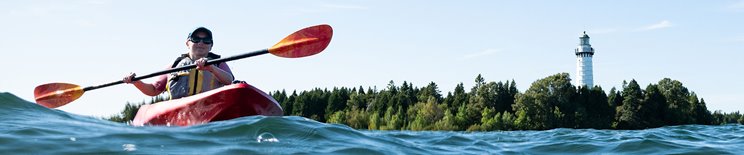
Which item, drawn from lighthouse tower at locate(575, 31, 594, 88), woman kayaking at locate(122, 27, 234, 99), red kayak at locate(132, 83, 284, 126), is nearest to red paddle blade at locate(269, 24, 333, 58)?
woman kayaking at locate(122, 27, 234, 99)

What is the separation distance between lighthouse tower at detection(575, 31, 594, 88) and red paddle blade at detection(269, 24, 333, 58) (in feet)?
245

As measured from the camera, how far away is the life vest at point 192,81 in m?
8.52

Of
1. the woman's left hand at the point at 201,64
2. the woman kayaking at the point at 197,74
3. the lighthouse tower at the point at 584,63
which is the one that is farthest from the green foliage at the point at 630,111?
the woman's left hand at the point at 201,64

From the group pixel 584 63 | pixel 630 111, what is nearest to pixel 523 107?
pixel 630 111

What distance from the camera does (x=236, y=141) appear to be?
233 inches

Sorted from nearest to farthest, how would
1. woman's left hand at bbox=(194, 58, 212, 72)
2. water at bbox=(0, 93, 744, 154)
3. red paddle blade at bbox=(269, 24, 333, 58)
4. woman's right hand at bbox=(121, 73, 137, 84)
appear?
1. water at bbox=(0, 93, 744, 154)
2. woman's left hand at bbox=(194, 58, 212, 72)
3. red paddle blade at bbox=(269, 24, 333, 58)
4. woman's right hand at bbox=(121, 73, 137, 84)

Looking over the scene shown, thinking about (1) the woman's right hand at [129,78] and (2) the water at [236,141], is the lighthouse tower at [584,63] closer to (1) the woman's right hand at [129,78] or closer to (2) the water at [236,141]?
(1) the woman's right hand at [129,78]

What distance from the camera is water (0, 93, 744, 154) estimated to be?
5457 millimetres

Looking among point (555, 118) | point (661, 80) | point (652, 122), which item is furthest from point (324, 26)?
point (661, 80)

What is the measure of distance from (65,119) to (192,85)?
5.05 ft

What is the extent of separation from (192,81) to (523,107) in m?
48.1

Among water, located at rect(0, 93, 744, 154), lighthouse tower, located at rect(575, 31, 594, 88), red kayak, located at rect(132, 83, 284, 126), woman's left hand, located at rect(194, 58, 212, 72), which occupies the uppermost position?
lighthouse tower, located at rect(575, 31, 594, 88)

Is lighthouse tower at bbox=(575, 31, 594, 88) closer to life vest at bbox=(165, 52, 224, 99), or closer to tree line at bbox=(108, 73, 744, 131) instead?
tree line at bbox=(108, 73, 744, 131)

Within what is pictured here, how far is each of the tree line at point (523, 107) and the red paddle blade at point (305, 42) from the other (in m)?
42.9
